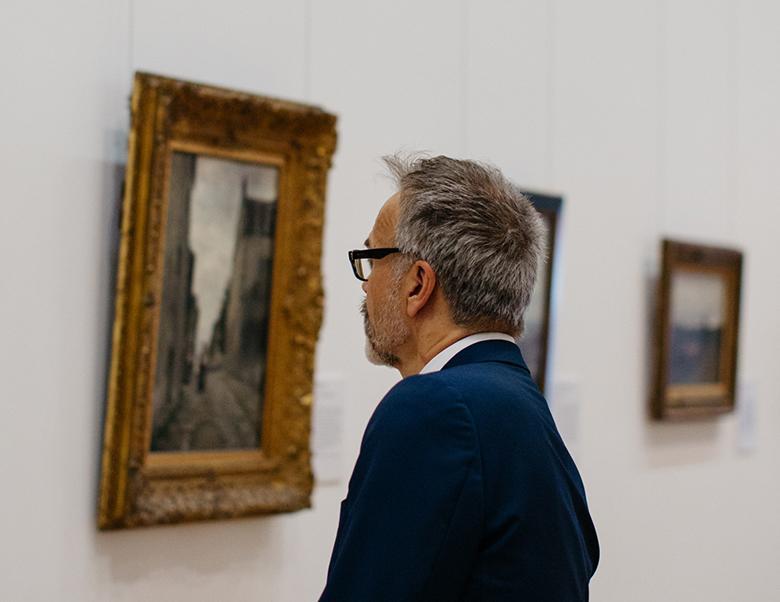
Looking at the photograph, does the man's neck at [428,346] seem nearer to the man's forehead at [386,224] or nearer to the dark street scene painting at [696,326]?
the man's forehead at [386,224]

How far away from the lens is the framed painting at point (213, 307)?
4348 millimetres

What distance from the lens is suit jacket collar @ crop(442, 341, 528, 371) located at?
3031 mm

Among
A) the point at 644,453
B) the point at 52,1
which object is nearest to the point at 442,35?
the point at 52,1

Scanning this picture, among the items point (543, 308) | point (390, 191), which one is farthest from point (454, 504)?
point (543, 308)

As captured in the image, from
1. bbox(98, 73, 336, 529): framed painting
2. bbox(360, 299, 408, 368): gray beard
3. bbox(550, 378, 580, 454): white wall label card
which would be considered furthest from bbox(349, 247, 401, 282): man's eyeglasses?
bbox(550, 378, 580, 454): white wall label card

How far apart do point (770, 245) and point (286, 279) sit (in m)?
4.54

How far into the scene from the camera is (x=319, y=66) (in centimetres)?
525

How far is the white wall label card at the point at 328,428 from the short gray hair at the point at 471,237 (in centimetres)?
215

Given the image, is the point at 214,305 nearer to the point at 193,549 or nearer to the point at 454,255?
the point at 193,549

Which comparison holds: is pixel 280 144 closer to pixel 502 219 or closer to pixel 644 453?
pixel 502 219

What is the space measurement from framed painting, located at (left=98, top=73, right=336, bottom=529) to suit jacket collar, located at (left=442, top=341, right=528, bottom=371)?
1.73m

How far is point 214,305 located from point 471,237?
6.05 feet

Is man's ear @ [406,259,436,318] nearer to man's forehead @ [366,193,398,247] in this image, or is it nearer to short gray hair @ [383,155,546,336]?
short gray hair @ [383,155,546,336]

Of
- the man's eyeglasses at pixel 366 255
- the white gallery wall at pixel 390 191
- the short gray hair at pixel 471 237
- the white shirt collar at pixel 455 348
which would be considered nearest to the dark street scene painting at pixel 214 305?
the white gallery wall at pixel 390 191
